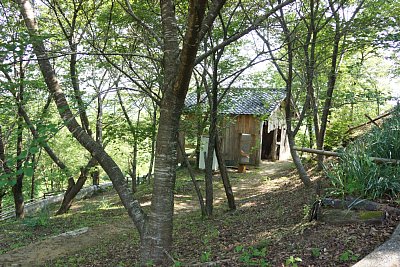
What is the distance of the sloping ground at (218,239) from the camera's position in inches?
132

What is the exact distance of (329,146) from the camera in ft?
38.7

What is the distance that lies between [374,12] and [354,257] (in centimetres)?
638

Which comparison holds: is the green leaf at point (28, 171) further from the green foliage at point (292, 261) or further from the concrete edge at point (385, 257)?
the concrete edge at point (385, 257)

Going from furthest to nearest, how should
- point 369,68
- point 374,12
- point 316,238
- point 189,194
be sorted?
point 369,68 < point 189,194 < point 374,12 < point 316,238

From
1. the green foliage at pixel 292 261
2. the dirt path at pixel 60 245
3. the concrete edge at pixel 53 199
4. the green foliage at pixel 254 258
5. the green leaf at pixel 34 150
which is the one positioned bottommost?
the concrete edge at pixel 53 199

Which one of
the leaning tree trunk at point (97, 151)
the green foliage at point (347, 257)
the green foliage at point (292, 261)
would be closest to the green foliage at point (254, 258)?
the green foliage at point (292, 261)

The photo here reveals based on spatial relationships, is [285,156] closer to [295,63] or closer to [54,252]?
[295,63]

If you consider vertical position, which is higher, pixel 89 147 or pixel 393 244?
pixel 89 147

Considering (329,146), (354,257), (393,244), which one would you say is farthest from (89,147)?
(329,146)

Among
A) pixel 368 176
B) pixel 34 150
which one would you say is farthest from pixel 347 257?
pixel 34 150

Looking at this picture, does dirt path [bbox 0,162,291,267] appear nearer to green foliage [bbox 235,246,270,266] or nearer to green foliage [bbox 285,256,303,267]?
green foliage [bbox 235,246,270,266]

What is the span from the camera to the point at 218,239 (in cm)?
549

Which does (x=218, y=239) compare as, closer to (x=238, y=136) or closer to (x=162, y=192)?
(x=162, y=192)

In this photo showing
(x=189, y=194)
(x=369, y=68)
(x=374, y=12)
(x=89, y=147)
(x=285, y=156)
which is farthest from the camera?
(x=285, y=156)
